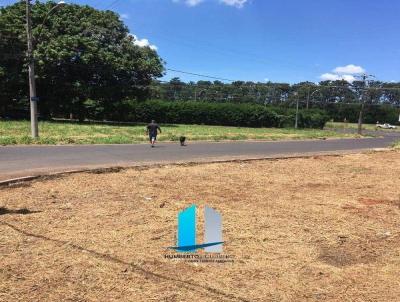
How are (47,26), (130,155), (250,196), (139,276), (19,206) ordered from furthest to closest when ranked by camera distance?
(47,26) → (130,155) → (250,196) → (19,206) → (139,276)

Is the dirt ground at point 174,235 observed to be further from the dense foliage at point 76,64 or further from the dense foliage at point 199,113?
the dense foliage at point 199,113

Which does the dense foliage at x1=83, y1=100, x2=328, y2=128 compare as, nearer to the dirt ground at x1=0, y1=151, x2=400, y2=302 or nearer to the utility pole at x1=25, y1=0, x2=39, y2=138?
the utility pole at x1=25, y1=0, x2=39, y2=138

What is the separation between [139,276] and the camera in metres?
5.82

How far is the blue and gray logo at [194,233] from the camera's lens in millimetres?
6953

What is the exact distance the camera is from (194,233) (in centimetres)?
726

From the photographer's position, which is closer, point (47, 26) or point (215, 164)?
point (215, 164)

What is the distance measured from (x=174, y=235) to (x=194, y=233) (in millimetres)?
453

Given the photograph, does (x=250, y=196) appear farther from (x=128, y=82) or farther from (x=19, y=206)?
(x=128, y=82)

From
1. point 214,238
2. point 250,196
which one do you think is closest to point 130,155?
point 250,196

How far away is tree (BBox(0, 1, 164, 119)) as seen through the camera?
44.7 meters

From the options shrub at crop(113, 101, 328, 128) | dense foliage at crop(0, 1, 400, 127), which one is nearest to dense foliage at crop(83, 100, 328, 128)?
shrub at crop(113, 101, 328, 128)

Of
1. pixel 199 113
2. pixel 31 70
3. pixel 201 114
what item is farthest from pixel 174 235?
pixel 201 114

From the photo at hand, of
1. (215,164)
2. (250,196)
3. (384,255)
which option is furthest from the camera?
(215,164)

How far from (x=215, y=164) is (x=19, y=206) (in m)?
9.24
